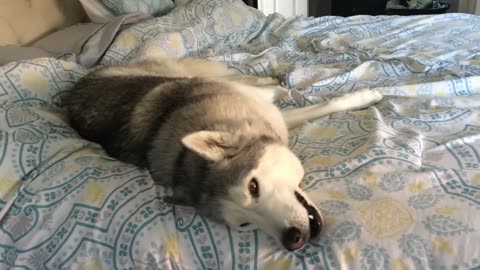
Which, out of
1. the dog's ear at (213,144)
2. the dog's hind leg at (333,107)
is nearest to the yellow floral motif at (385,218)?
the dog's ear at (213,144)

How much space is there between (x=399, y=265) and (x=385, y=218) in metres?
0.11

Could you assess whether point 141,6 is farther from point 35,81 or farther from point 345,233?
point 345,233

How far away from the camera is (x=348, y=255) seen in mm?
1014

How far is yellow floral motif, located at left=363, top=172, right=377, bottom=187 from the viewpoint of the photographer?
117 cm

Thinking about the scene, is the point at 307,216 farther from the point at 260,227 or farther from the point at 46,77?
the point at 46,77

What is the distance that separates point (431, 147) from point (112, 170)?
93 centimetres

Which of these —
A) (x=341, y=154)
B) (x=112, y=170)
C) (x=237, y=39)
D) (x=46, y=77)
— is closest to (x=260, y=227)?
(x=341, y=154)

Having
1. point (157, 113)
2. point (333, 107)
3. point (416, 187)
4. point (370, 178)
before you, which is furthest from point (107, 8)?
point (416, 187)

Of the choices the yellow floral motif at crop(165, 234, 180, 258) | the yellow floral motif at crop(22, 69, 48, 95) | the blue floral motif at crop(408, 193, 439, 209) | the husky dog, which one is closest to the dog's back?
the husky dog

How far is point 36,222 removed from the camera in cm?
130

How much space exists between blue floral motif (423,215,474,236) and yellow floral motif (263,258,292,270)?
313 millimetres

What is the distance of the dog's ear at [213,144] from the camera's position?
3.84ft

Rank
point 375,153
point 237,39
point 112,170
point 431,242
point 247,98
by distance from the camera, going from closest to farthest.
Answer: point 431,242
point 375,153
point 112,170
point 247,98
point 237,39


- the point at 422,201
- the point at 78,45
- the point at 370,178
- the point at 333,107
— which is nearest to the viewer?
the point at 422,201
